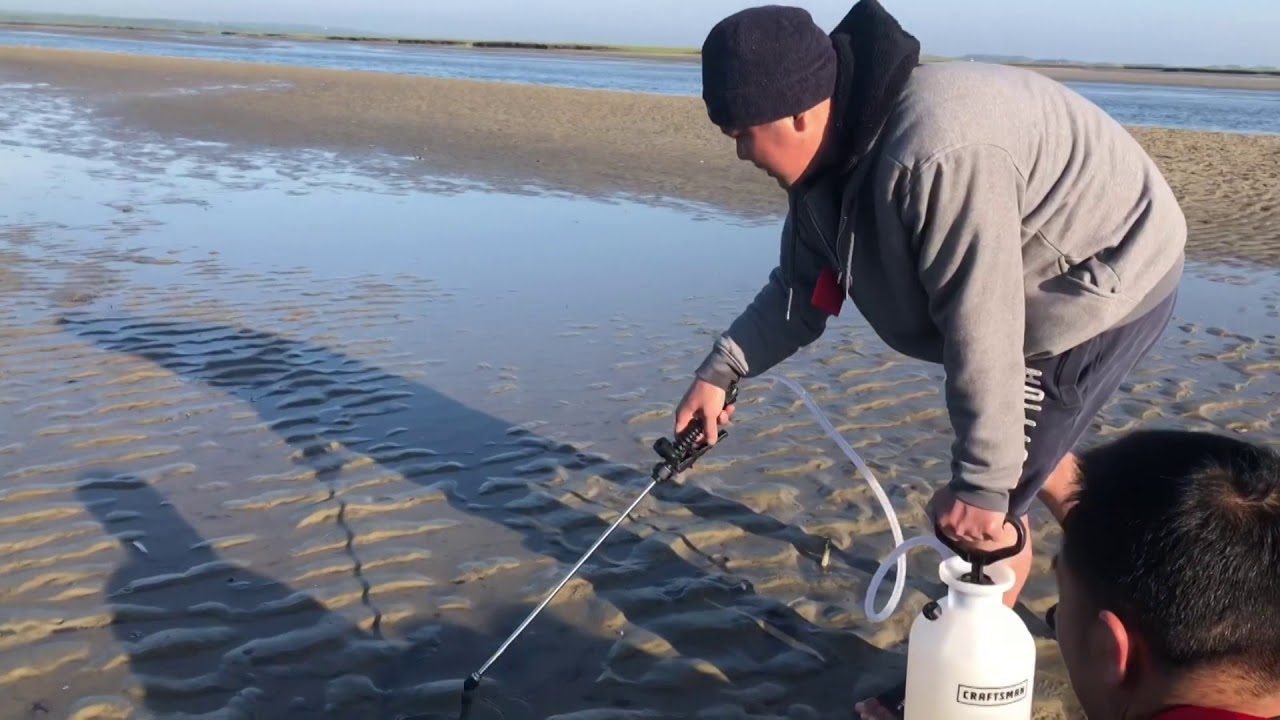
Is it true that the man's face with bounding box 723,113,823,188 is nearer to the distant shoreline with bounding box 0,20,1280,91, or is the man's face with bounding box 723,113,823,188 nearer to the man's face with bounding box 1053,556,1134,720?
the man's face with bounding box 1053,556,1134,720

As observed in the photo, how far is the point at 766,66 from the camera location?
7.55 feet

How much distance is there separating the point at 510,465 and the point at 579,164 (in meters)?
10.4

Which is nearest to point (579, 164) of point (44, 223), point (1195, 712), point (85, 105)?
point (44, 223)

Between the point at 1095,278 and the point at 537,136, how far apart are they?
51.4ft

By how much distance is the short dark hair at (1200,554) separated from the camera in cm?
172

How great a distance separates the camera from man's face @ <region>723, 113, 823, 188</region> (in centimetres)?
240

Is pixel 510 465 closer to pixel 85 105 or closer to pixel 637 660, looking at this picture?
pixel 637 660

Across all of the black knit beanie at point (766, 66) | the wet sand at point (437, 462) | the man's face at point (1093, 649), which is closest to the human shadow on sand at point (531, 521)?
the wet sand at point (437, 462)

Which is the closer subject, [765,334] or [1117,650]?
[1117,650]

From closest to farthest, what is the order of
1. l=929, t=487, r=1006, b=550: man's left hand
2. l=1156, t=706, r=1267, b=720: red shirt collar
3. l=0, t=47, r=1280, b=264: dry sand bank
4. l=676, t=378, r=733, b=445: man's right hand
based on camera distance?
l=1156, t=706, r=1267, b=720: red shirt collar
l=929, t=487, r=1006, b=550: man's left hand
l=676, t=378, r=733, b=445: man's right hand
l=0, t=47, r=1280, b=264: dry sand bank

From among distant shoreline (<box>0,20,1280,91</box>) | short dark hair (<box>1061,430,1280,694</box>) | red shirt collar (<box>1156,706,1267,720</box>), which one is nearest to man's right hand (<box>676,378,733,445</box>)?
short dark hair (<box>1061,430,1280,694</box>)

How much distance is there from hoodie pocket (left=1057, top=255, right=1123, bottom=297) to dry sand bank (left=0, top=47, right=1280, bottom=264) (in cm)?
811

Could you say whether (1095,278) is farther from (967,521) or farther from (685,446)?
(685,446)

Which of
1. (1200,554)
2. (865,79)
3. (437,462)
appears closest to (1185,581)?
(1200,554)
